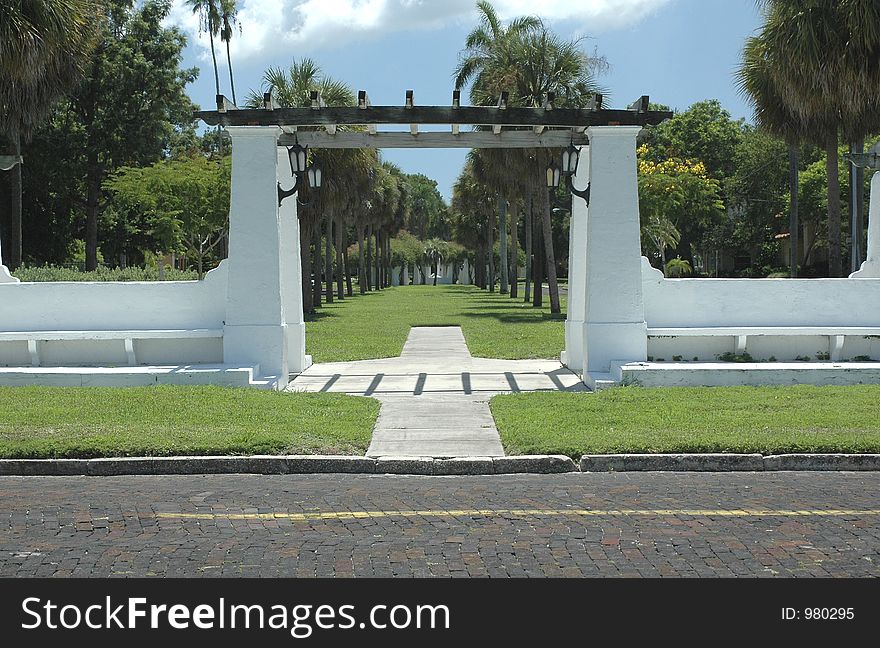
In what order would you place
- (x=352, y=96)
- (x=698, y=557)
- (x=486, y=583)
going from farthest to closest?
(x=352, y=96) → (x=698, y=557) → (x=486, y=583)

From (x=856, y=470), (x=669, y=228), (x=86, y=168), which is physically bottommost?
(x=856, y=470)

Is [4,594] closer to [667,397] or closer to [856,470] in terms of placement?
[856,470]

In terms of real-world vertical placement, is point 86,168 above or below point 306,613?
above

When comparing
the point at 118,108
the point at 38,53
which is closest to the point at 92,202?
the point at 118,108

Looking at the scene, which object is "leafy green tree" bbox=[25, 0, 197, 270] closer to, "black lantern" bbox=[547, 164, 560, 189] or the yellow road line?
"black lantern" bbox=[547, 164, 560, 189]

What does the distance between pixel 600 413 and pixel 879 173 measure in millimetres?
7861

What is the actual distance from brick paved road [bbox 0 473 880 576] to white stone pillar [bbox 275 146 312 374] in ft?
23.7

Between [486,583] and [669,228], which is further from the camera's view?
[669,228]

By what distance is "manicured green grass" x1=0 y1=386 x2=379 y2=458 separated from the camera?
959 cm

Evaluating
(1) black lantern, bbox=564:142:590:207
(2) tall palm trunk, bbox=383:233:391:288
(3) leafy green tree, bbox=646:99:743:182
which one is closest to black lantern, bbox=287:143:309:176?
(1) black lantern, bbox=564:142:590:207

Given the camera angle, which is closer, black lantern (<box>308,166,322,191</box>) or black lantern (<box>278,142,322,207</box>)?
black lantern (<box>278,142,322,207</box>)

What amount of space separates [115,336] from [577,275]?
7698mm

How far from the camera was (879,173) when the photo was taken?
16.0 metres

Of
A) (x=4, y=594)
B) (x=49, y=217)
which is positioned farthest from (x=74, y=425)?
(x=49, y=217)
